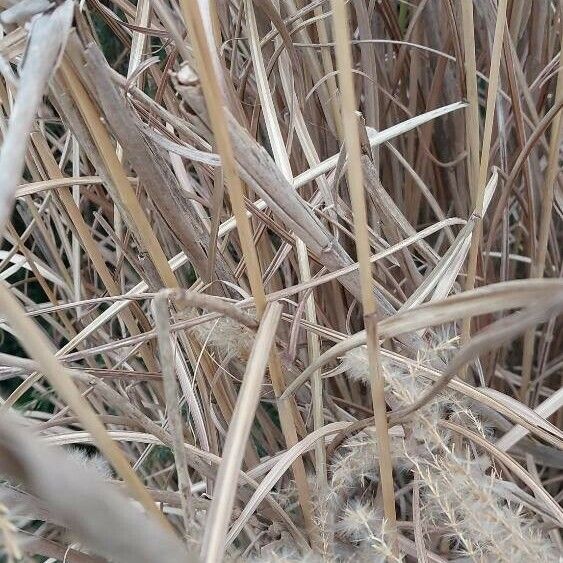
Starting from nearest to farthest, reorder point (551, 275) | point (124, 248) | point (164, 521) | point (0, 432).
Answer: point (0, 432) < point (164, 521) < point (124, 248) < point (551, 275)

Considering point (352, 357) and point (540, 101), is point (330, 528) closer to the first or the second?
point (352, 357)

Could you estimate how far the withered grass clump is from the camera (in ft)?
0.60

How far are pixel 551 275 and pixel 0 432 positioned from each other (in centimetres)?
45

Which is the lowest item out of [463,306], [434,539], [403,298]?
[434,539]

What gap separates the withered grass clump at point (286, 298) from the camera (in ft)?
0.60

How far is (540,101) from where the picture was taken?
449 millimetres

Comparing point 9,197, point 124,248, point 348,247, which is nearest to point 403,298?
point 348,247

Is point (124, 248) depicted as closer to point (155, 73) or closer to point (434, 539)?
point (155, 73)

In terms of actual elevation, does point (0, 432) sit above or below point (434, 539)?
above

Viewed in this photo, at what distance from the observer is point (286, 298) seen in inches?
14.4

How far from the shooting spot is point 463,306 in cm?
20

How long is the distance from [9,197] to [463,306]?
0.12m

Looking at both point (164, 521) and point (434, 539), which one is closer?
point (164, 521)

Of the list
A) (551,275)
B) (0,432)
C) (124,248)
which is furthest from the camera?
(551,275)
